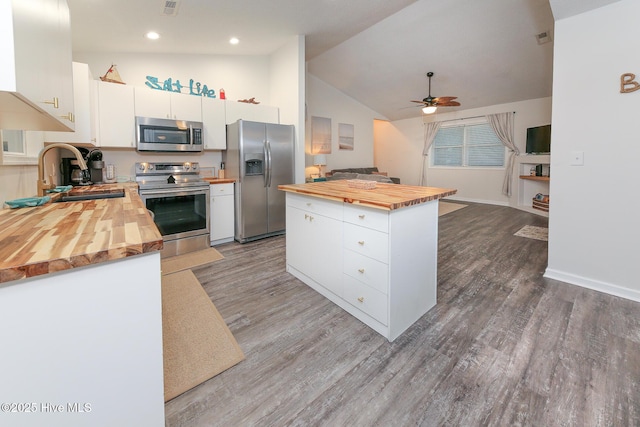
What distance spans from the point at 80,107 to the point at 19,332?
2.96 m

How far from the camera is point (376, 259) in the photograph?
1.88 meters

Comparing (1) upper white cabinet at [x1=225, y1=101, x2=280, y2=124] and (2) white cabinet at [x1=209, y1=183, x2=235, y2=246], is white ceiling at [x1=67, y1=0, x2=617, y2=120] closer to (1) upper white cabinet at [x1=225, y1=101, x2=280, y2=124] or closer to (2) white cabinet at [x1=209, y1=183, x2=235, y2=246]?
(1) upper white cabinet at [x1=225, y1=101, x2=280, y2=124]

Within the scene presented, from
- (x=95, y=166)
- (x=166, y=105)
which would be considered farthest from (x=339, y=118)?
(x=95, y=166)

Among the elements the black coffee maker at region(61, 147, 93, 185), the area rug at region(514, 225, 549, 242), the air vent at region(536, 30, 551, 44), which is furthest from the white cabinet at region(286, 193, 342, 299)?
the air vent at region(536, 30, 551, 44)

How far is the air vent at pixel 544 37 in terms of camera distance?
13.7ft

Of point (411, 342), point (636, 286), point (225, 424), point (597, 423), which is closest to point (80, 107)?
point (225, 424)

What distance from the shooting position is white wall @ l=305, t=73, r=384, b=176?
22.5 ft

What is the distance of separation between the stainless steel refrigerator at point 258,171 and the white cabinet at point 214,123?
0.34 ft

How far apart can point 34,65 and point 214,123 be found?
315cm

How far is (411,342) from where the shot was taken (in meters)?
1.83

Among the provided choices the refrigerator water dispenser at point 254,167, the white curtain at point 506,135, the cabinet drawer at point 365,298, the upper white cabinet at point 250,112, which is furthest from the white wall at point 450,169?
the cabinet drawer at point 365,298

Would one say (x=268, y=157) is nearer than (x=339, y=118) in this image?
Yes

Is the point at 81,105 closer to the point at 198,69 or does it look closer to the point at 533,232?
the point at 198,69

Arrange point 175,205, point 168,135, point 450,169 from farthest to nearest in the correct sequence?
point 450,169 < point 168,135 < point 175,205
